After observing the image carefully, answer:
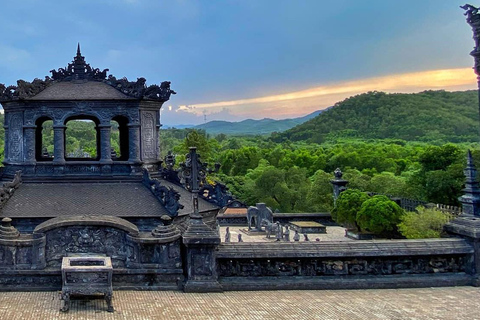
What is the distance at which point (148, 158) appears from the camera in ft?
44.1

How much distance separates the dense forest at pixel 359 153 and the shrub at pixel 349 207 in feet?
17.7

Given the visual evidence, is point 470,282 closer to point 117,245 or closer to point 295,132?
point 117,245

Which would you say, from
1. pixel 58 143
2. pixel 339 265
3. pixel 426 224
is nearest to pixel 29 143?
pixel 58 143

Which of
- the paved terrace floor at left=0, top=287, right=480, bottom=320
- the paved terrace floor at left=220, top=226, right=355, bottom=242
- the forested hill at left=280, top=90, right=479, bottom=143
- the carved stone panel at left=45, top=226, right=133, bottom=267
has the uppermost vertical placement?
the forested hill at left=280, top=90, right=479, bottom=143

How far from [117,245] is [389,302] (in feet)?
18.5

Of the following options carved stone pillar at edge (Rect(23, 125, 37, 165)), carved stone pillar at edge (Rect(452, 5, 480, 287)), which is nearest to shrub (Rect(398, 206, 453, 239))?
carved stone pillar at edge (Rect(452, 5, 480, 287))

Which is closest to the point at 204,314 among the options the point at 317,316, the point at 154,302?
the point at 154,302

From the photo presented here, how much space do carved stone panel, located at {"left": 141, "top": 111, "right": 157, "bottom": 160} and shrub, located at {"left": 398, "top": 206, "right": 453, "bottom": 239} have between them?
570 inches

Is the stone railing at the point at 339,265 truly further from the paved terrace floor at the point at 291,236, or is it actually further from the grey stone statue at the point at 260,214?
the grey stone statue at the point at 260,214

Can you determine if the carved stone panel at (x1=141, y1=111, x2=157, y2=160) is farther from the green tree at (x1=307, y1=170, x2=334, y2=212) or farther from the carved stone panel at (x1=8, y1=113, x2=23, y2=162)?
the green tree at (x1=307, y1=170, x2=334, y2=212)

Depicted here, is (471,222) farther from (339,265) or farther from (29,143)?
(29,143)

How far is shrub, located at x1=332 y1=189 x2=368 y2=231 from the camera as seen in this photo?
27484 mm

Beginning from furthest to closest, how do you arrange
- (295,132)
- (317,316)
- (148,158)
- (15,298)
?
(295,132), (148,158), (15,298), (317,316)

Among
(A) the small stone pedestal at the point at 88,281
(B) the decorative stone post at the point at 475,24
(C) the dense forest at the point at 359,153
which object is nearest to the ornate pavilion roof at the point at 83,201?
(A) the small stone pedestal at the point at 88,281
